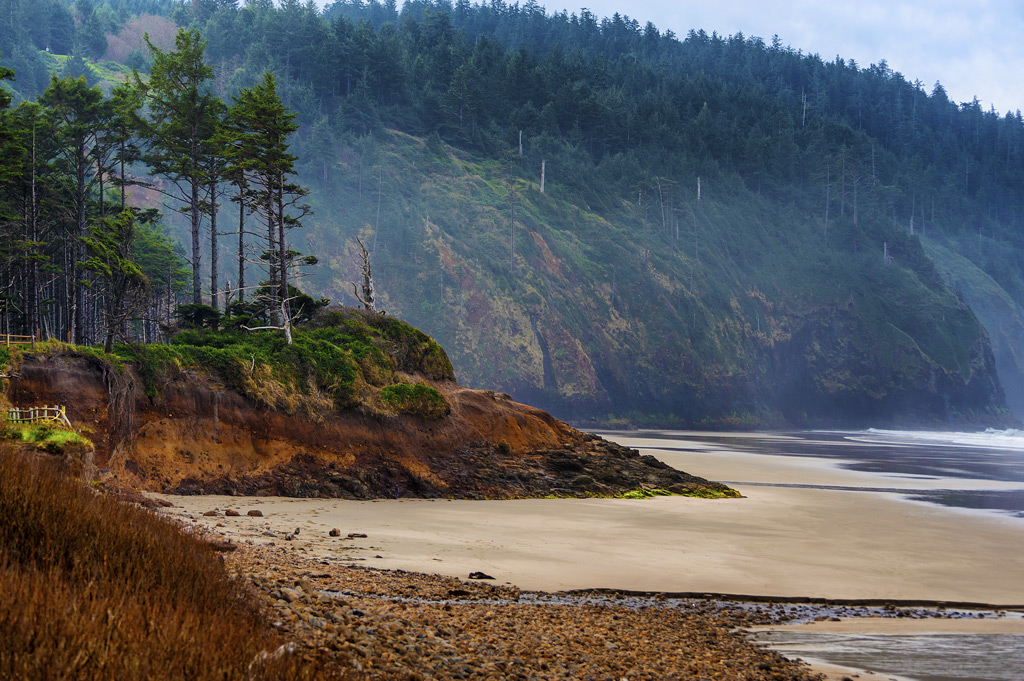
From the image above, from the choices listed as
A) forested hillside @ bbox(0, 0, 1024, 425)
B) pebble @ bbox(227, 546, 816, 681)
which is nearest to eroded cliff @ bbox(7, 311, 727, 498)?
pebble @ bbox(227, 546, 816, 681)

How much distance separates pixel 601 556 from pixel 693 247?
3302 inches

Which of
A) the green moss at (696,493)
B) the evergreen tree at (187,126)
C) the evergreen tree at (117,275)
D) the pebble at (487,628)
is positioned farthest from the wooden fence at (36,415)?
the evergreen tree at (187,126)

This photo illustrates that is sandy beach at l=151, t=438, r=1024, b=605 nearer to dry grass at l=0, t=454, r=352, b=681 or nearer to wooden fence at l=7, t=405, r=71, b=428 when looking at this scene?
wooden fence at l=7, t=405, r=71, b=428

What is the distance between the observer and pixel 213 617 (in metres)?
4.98

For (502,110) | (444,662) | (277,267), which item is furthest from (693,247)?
(444,662)

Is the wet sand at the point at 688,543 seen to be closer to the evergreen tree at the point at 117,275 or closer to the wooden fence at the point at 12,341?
the wooden fence at the point at 12,341

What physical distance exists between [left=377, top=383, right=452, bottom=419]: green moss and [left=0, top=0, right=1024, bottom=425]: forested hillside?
4433 centimetres

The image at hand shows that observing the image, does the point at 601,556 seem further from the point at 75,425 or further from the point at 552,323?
the point at 552,323

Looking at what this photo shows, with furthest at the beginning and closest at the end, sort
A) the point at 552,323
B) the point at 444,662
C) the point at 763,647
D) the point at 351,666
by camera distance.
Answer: the point at 552,323, the point at 763,647, the point at 444,662, the point at 351,666

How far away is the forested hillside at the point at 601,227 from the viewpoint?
77.5 meters

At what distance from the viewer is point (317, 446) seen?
21438 mm

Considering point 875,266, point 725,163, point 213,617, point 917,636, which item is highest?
point 725,163

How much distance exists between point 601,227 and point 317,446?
7108 centimetres

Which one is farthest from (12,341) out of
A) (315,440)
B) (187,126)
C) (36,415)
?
(187,126)
